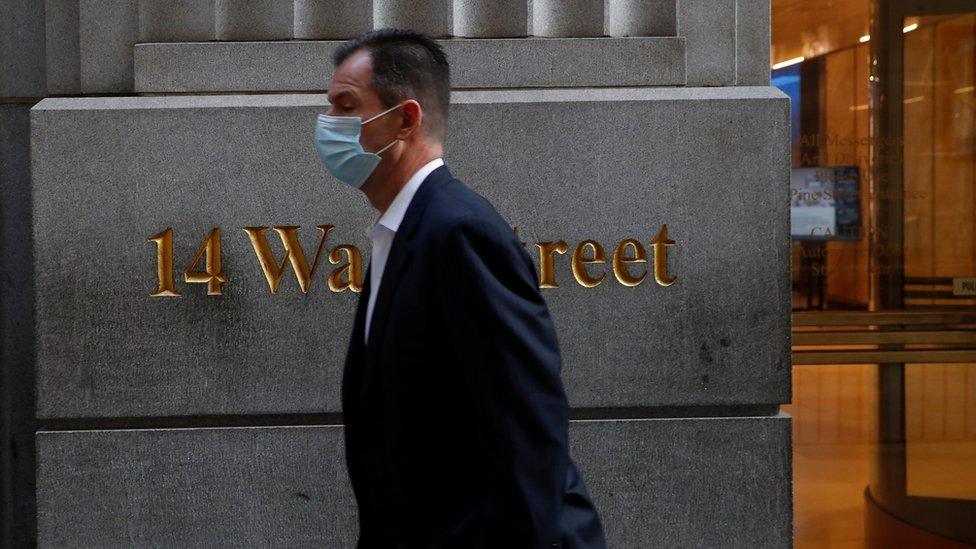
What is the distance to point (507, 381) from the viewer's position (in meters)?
2.01

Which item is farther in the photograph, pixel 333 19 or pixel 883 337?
pixel 883 337

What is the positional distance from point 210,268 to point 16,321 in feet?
3.42

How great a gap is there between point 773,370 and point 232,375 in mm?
1972

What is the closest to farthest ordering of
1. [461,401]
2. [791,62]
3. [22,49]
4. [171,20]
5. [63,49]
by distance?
1. [461,401]
2. [171,20]
3. [63,49]
4. [22,49]
5. [791,62]

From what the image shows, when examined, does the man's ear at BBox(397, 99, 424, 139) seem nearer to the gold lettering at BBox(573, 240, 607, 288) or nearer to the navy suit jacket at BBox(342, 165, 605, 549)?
the navy suit jacket at BBox(342, 165, 605, 549)

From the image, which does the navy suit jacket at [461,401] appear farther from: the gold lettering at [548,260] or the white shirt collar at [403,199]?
the gold lettering at [548,260]

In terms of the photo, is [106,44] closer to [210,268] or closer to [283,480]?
[210,268]

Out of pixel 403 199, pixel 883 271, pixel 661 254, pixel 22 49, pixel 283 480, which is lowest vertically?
pixel 283 480

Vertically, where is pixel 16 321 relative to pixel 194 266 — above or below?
below

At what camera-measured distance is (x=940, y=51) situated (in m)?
5.41

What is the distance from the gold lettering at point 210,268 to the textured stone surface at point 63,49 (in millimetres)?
823

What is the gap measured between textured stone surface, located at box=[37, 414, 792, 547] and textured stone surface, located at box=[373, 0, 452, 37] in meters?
1.52

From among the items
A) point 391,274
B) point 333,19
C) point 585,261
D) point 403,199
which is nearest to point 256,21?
point 333,19

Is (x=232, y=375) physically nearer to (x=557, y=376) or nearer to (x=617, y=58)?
(x=617, y=58)
